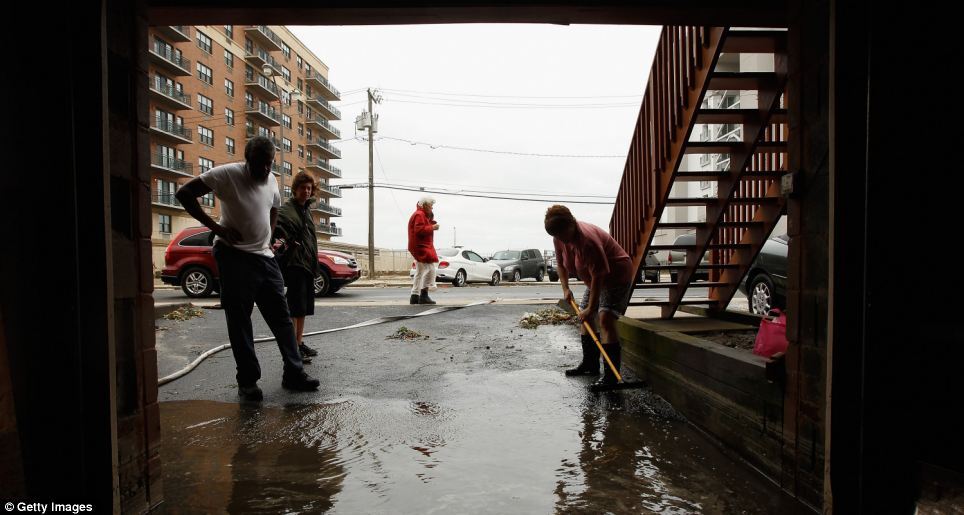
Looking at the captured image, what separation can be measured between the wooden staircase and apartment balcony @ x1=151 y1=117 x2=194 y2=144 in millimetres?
42372

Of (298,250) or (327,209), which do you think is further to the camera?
(327,209)

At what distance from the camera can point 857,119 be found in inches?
83.8

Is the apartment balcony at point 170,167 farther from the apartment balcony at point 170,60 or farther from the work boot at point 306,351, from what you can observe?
the work boot at point 306,351

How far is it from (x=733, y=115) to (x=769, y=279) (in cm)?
406

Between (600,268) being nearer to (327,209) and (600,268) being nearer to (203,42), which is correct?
(203,42)

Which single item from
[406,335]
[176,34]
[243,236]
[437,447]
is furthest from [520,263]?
[176,34]

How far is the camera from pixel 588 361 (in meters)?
4.88

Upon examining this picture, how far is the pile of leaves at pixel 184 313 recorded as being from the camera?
7684 mm

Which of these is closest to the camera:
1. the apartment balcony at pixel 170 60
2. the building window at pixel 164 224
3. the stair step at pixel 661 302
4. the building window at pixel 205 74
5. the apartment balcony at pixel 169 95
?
the stair step at pixel 661 302

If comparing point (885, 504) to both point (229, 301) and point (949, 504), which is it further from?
point (229, 301)

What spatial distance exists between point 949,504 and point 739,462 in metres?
1.11

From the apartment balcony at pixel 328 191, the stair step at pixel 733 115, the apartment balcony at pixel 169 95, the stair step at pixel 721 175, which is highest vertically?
the apartment balcony at pixel 169 95

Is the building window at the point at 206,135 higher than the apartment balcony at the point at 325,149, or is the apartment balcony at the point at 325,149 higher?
the apartment balcony at the point at 325,149

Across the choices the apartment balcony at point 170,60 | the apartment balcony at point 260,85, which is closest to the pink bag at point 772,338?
the apartment balcony at point 170,60
